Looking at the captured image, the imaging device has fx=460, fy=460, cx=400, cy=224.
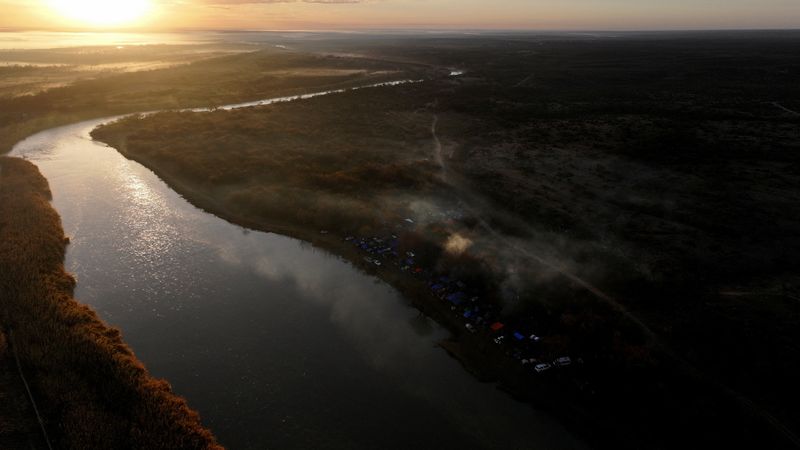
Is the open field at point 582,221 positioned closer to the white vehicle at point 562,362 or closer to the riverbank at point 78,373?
the white vehicle at point 562,362

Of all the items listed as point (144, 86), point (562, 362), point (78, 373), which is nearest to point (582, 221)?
point (562, 362)

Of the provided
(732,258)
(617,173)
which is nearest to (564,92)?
(617,173)

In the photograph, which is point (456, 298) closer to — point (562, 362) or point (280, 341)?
point (562, 362)

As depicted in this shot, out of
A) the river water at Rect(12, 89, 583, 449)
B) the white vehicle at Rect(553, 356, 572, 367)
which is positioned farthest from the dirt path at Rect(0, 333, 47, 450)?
the white vehicle at Rect(553, 356, 572, 367)

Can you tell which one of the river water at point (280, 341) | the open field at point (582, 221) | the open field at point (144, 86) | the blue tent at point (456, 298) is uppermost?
the open field at point (144, 86)

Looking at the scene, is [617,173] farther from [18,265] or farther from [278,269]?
[18,265]

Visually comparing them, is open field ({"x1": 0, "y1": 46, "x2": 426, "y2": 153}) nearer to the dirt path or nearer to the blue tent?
the dirt path

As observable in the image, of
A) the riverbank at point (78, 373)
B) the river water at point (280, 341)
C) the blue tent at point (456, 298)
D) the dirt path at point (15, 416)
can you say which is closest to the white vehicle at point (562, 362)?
the river water at point (280, 341)
